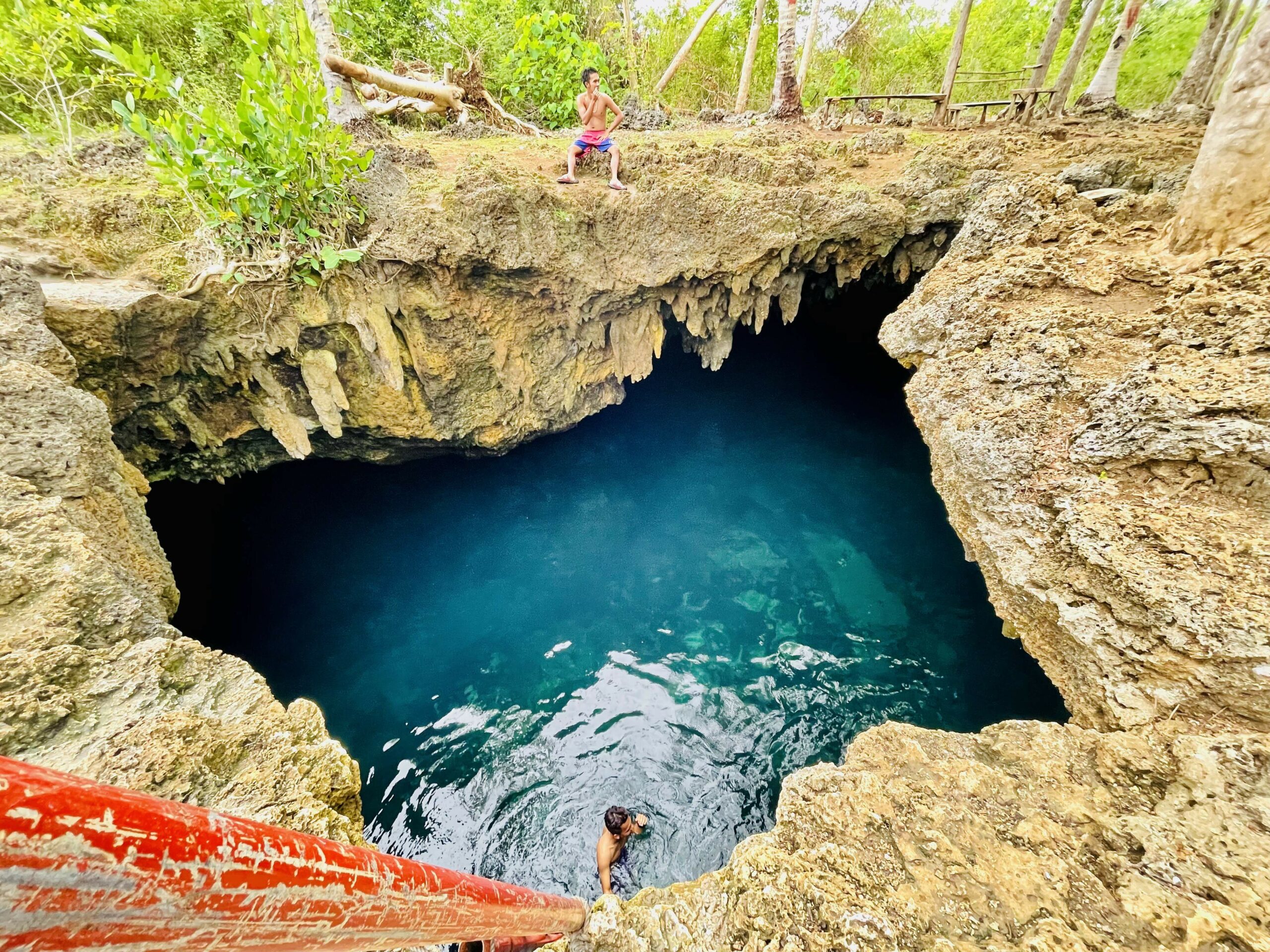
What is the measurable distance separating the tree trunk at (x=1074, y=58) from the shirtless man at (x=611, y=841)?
1373 centimetres

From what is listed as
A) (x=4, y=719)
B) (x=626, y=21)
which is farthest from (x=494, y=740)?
(x=626, y=21)

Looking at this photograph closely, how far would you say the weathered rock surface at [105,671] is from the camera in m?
2.01

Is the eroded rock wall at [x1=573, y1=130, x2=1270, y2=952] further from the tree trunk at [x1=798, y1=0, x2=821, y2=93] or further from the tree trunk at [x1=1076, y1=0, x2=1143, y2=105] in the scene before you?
the tree trunk at [x1=798, y1=0, x2=821, y2=93]

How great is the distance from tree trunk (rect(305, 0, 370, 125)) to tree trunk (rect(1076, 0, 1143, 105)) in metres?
13.5

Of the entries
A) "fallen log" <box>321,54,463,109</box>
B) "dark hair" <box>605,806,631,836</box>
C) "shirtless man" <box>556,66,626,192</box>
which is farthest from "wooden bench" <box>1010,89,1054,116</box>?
"dark hair" <box>605,806,631,836</box>

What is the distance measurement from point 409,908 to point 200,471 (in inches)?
290

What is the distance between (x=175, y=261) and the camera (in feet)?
17.1

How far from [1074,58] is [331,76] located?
48.3ft

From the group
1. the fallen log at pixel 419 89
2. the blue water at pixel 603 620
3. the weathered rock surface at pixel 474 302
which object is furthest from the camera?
the fallen log at pixel 419 89

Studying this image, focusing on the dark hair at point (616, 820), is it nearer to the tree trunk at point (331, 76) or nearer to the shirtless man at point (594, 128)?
the shirtless man at point (594, 128)

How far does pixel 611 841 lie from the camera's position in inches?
179

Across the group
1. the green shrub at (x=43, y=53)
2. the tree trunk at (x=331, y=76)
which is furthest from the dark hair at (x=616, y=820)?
the green shrub at (x=43, y=53)

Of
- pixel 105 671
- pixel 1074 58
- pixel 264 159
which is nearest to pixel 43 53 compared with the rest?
pixel 264 159

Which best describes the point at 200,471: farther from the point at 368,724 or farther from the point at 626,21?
the point at 626,21
